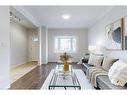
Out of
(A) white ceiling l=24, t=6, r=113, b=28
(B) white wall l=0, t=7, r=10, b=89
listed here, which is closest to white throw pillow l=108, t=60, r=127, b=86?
(B) white wall l=0, t=7, r=10, b=89

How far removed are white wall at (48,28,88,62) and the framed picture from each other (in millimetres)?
5166

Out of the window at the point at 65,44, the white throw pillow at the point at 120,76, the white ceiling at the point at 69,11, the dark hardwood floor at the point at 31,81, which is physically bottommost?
the dark hardwood floor at the point at 31,81

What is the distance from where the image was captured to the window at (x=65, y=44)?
10773 mm

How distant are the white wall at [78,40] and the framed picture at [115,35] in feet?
17.0

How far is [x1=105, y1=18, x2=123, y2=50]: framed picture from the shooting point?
4.27 m

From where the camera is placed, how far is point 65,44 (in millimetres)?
10891

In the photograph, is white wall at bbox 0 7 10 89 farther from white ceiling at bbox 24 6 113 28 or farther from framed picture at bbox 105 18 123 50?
framed picture at bbox 105 18 123 50

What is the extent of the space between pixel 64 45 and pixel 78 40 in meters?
1.05

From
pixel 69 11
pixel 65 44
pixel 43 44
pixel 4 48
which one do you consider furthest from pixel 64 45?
pixel 4 48

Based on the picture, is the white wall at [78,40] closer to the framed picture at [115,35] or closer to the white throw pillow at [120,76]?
the framed picture at [115,35]

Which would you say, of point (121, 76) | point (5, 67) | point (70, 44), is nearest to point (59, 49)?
point (70, 44)

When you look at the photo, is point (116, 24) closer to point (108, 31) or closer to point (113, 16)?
point (113, 16)

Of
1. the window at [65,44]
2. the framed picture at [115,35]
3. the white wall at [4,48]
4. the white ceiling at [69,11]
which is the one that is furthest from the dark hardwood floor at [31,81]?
the window at [65,44]
